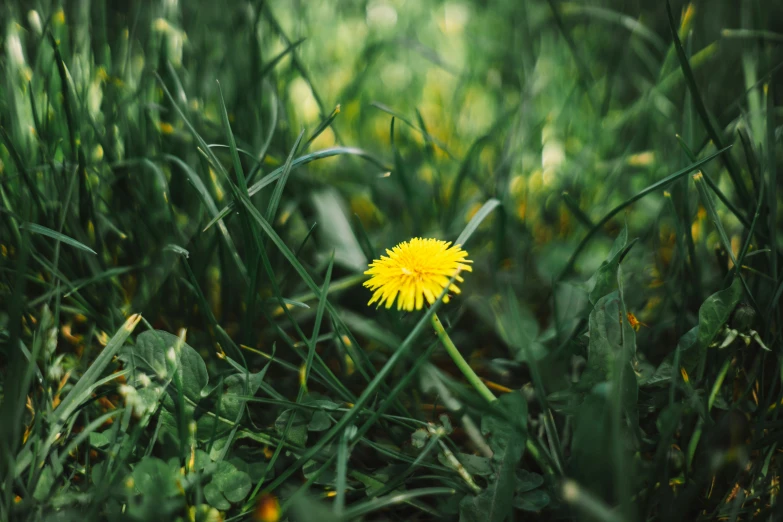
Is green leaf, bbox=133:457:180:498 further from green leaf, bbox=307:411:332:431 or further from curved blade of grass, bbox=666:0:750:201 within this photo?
curved blade of grass, bbox=666:0:750:201

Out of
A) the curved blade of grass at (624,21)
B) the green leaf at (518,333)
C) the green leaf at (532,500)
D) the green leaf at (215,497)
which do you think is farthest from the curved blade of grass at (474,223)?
the curved blade of grass at (624,21)

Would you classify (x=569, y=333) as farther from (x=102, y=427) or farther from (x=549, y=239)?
(x=102, y=427)

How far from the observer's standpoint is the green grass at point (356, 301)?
0.65m

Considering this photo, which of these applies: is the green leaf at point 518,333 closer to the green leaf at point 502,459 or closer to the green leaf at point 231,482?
the green leaf at point 502,459

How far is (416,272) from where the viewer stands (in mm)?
696

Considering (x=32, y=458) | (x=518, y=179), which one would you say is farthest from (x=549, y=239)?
(x=32, y=458)

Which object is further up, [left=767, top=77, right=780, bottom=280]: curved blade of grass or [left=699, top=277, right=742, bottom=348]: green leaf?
[left=767, top=77, right=780, bottom=280]: curved blade of grass

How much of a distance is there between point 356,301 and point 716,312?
0.59m

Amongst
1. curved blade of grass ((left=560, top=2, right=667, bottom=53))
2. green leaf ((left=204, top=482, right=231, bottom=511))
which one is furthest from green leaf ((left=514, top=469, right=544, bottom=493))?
curved blade of grass ((left=560, top=2, right=667, bottom=53))

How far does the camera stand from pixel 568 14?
6.02 ft

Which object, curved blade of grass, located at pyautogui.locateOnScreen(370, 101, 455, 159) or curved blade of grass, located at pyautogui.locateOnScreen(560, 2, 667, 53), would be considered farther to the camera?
curved blade of grass, located at pyautogui.locateOnScreen(560, 2, 667, 53)

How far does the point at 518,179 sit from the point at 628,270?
0.39 meters

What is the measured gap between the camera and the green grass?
0.65 meters

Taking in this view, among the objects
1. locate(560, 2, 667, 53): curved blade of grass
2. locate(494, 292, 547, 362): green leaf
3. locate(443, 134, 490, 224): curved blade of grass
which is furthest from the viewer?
locate(560, 2, 667, 53): curved blade of grass
